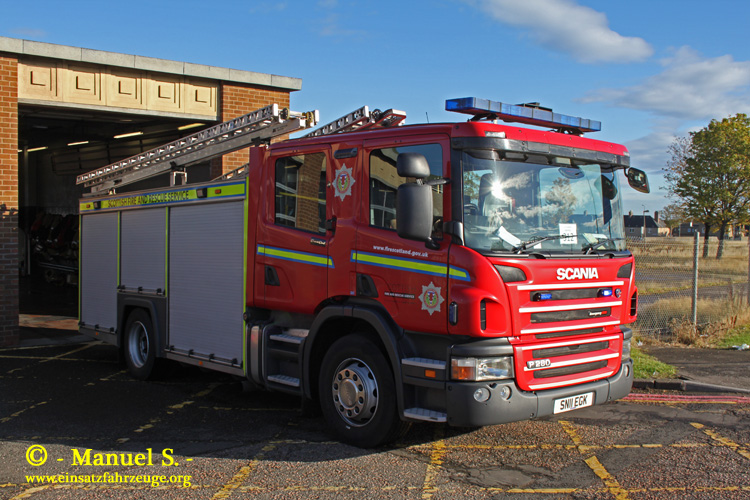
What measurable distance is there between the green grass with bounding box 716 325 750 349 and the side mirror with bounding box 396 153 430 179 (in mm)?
7963

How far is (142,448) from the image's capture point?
5719mm

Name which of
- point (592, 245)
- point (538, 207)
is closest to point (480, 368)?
point (538, 207)

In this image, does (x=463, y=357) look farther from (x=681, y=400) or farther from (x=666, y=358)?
(x=666, y=358)

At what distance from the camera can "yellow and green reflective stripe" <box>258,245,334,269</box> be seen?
5950 mm

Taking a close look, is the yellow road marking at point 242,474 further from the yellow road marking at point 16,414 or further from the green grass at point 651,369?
the green grass at point 651,369

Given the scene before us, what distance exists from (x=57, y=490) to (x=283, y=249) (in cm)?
271

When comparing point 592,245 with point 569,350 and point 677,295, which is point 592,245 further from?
point 677,295

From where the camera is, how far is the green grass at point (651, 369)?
827cm

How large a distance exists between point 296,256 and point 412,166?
1773mm

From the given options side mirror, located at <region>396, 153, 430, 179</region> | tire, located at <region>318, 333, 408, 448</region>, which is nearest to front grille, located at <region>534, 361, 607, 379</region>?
tire, located at <region>318, 333, 408, 448</region>

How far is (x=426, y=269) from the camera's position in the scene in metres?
5.13

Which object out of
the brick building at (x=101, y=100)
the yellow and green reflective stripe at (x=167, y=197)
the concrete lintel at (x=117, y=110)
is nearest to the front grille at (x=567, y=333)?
the yellow and green reflective stripe at (x=167, y=197)

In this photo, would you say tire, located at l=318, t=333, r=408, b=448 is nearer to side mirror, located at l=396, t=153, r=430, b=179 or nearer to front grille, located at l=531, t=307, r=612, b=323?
front grille, located at l=531, t=307, r=612, b=323

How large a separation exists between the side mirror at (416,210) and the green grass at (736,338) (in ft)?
25.6
